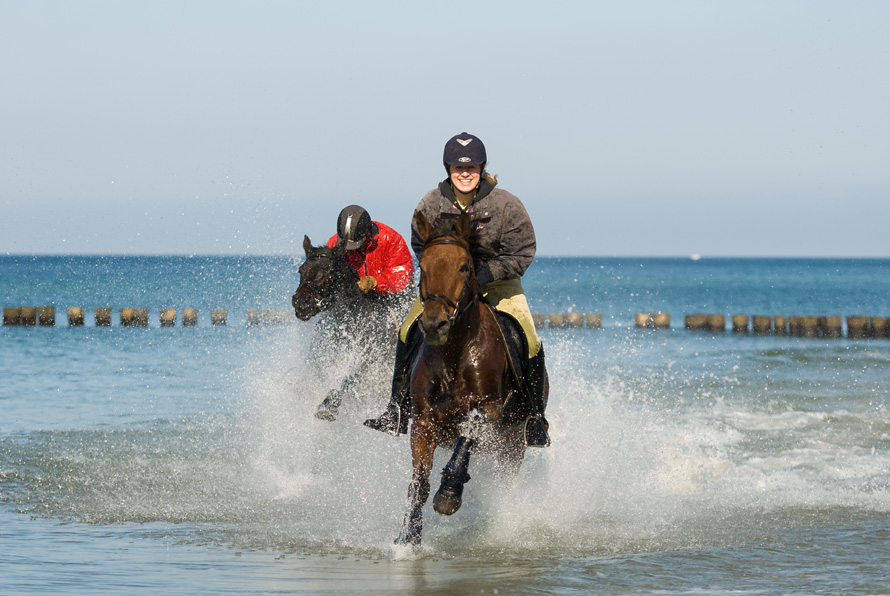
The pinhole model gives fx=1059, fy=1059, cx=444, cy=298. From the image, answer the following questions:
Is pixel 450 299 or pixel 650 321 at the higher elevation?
pixel 450 299

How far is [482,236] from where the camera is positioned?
8250mm

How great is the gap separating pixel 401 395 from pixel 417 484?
0.93 meters

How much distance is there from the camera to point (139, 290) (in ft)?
308

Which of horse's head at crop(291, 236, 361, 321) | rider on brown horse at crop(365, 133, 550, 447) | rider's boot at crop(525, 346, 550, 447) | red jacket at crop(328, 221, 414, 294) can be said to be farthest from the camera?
red jacket at crop(328, 221, 414, 294)

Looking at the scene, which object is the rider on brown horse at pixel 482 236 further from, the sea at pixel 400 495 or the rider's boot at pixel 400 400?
the sea at pixel 400 495

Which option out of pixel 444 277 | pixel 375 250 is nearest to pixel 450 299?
pixel 444 277

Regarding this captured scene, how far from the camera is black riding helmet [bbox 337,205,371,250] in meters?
10.8

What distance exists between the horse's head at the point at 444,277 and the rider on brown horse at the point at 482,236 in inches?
22.1

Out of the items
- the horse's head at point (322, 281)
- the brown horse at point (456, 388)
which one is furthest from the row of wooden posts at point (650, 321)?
the brown horse at point (456, 388)

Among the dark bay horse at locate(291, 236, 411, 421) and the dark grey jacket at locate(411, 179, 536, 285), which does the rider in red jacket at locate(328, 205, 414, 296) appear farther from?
the dark grey jacket at locate(411, 179, 536, 285)

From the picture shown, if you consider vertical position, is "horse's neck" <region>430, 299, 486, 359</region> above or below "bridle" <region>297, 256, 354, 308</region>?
below

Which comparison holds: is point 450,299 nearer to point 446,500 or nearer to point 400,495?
point 446,500

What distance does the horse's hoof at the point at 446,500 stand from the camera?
7551 mm

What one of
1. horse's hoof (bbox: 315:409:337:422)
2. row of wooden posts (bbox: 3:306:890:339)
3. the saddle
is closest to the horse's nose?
the saddle
